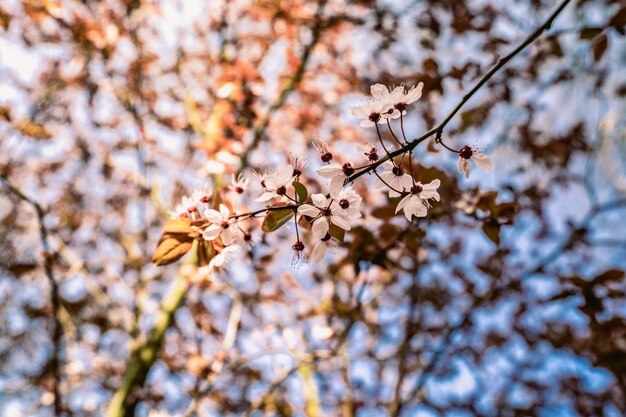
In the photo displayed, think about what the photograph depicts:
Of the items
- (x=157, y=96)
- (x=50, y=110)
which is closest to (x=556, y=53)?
(x=157, y=96)

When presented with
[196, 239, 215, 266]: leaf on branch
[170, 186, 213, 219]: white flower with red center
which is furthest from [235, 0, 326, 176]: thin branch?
[196, 239, 215, 266]: leaf on branch

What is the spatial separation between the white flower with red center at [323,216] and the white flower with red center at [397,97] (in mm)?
309

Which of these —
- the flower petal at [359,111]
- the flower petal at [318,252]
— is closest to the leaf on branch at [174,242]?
the flower petal at [318,252]

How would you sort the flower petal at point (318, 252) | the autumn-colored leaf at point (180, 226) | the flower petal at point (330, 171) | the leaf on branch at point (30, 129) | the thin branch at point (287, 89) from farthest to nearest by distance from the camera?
1. the thin branch at point (287, 89)
2. the leaf on branch at point (30, 129)
3. the autumn-colored leaf at point (180, 226)
4. the flower petal at point (318, 252)
5. the flower petal at point (330, 171)

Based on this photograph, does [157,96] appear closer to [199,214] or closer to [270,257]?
[270,257]

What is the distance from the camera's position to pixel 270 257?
3758 millimetres

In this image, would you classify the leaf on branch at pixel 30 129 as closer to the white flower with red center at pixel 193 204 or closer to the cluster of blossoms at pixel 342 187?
the white flower with red center at pixel 193 204

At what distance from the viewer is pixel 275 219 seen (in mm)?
1350

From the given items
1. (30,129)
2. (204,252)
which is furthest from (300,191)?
(30,129)

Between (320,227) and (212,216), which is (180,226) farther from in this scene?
(320,227)

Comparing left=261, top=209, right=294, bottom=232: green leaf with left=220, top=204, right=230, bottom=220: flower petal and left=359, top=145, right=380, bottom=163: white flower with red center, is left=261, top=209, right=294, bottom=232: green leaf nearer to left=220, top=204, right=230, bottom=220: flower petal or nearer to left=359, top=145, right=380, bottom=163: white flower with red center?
left=220, top=204, right=230, bottom=220: flower petal

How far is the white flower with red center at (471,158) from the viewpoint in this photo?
1327 millimetres

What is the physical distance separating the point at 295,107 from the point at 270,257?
2.71m

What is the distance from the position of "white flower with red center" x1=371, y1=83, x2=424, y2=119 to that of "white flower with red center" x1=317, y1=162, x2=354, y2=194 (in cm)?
20
